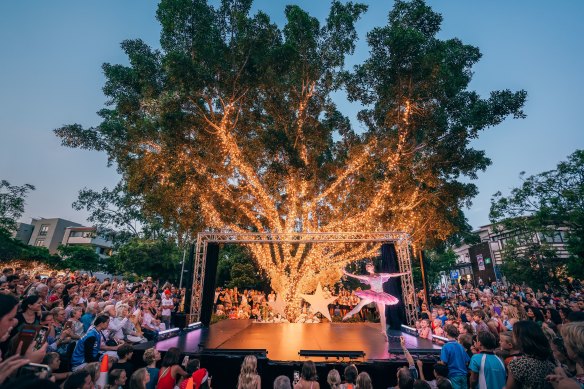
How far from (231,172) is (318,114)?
5.14m

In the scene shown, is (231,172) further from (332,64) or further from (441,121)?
(441,121)

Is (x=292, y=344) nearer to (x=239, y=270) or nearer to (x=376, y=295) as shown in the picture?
(x=376, y=295)

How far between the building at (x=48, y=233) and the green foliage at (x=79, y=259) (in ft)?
69.9

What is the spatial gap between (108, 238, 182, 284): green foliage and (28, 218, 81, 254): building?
32.8 m

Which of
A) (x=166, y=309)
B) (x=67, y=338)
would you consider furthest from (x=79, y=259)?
(x=67, y=338)

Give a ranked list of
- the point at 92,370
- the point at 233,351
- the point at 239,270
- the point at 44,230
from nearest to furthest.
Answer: the point at 92,370
the point at 233,351
the point at 239,270
the point at 44,230

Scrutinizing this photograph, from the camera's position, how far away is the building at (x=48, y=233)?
48.7 m

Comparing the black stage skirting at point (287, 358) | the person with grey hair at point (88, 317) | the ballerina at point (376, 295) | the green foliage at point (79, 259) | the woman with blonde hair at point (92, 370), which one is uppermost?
the green foliage at point (79, 259)

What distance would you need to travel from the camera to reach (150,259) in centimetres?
2622

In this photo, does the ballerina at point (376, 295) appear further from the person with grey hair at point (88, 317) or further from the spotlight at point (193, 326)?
the person with grey hair at point (88, 317)

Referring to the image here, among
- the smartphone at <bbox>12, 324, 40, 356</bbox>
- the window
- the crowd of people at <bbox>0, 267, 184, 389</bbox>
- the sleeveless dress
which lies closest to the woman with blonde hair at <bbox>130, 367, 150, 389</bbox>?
the crowd of people at <bbox>0, 267, 184, 389</bbox>

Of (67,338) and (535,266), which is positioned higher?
(535,266)

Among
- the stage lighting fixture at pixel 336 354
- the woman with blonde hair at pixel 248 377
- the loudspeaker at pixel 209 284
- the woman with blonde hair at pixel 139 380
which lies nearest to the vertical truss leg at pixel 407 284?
the stage lighting fixture at pixel 336 354

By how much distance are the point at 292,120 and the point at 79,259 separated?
33.6 m
